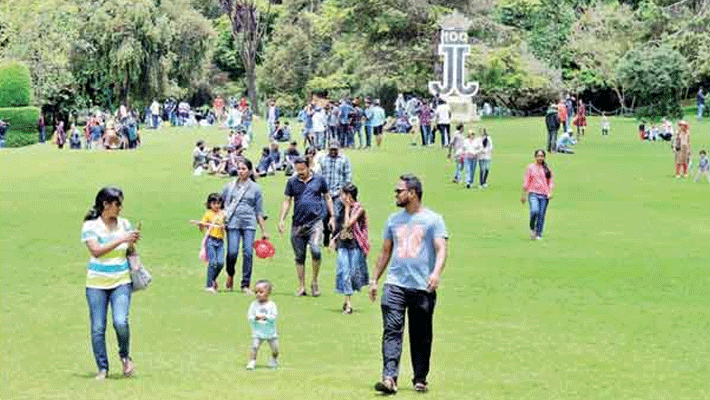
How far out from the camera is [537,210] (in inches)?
881

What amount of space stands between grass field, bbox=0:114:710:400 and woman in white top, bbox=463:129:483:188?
0.51 metres

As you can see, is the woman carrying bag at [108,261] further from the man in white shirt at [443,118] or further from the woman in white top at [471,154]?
the man in white shirt at [443,118]

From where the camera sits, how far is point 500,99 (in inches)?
2653

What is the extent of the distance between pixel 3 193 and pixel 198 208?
5.91m

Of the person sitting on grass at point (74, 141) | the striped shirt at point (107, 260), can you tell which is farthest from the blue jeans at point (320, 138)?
the striped shirt at point (107, 260)

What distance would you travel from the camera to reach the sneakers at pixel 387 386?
10.5 metres

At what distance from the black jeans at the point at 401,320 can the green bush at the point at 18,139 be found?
41.6 metres

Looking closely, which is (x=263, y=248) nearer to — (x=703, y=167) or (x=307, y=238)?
(x=307, y=238)

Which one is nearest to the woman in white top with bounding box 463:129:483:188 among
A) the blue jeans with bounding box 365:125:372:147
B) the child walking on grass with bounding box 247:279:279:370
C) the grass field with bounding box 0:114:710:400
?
the grass field with bounding box 0:114:710:400

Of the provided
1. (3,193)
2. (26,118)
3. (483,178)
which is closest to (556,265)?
(483,178)

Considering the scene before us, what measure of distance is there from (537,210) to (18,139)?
106 feet

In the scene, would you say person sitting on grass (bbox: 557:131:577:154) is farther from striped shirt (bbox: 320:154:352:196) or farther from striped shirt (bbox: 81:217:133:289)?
striped shirt (bbox: 81:217:133:289)

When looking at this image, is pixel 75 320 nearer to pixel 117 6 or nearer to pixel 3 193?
pixel 3 193

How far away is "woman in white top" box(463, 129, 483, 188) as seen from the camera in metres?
31.2
